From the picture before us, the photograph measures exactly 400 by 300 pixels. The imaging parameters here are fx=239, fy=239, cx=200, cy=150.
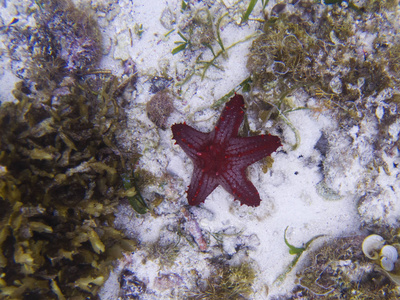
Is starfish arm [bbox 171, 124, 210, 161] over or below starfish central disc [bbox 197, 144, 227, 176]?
over

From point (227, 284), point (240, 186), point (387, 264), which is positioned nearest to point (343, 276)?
point (387, 264)

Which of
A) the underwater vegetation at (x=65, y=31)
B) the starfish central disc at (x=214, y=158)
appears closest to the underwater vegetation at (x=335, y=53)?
the starfish central disc at (x=214, y=158)

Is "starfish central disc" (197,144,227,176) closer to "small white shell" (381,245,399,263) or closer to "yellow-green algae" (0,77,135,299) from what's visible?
"yellow-green algae" (0,77,135,299)

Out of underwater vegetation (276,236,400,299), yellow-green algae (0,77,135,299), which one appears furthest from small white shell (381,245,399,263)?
yellow-green algae (0,77,135,299)

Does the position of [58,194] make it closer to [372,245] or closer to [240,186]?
[240,186]

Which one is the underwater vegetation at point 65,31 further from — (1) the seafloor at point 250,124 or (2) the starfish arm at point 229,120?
(2) the starfish arm at point 229,120

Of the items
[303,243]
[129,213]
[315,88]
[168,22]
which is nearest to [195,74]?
[168,22]
